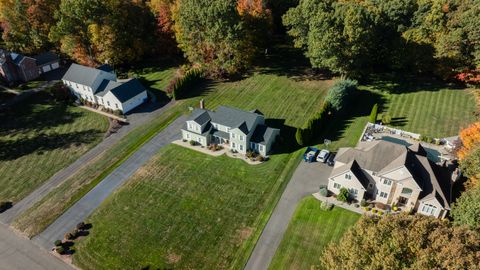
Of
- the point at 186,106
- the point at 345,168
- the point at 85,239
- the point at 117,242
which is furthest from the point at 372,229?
the point at 186,106

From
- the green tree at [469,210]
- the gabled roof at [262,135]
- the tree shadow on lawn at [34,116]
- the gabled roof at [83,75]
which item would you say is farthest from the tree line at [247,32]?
the green tree at [469,210]

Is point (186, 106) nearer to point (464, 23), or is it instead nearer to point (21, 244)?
point (21, 244)

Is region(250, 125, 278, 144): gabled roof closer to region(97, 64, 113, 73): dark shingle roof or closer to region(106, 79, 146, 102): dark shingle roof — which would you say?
region(106, 79, 146, 102): dark shingle roof

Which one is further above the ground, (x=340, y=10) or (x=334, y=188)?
(x=340, y=10)

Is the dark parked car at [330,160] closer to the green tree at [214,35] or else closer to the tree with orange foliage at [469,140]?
the tree with orange foliage at [469,140]

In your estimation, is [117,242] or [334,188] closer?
[117,242]

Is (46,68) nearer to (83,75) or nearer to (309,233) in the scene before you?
(83,75)

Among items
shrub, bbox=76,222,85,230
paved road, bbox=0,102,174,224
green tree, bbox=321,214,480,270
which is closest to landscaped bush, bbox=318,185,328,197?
green tree, bbox=321,214,480,270
